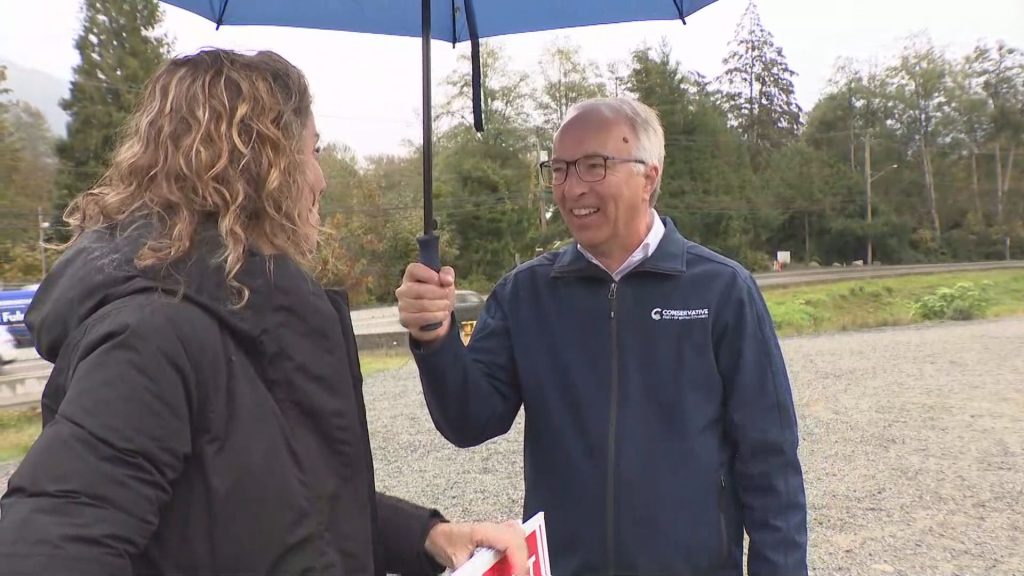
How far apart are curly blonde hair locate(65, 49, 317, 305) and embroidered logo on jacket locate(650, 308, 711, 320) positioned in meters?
0.88

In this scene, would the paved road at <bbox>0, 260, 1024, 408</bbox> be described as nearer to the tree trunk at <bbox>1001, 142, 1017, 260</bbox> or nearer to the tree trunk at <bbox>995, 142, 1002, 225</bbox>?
the tree trunk at <bbox>1001, 142, 1017, 260</bbox>

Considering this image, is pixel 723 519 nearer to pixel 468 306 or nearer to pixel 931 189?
pixel 468 306

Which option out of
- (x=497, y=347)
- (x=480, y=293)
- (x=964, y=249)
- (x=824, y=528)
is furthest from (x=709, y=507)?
(x=964, y=249)

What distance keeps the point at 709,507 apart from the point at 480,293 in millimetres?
17859

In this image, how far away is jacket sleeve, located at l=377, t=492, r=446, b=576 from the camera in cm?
118

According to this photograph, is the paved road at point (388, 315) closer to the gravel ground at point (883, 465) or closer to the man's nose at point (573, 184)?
the gravel ground at point (883, 465)

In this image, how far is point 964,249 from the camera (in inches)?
950

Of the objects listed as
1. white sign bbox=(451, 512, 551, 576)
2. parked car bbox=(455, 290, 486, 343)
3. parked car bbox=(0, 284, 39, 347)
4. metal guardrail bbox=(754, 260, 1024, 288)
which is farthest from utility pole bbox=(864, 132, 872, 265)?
white sign bbox=(451, 512, 551, 576)

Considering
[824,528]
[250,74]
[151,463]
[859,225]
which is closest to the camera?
[151,463]

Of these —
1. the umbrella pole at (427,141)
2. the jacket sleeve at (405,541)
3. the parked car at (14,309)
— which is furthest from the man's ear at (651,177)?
the parked car at (14,309)

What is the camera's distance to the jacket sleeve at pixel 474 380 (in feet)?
5.22

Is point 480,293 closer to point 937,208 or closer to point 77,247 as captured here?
point 937,208

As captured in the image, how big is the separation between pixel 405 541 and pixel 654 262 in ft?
2.77

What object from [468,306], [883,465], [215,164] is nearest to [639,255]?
[215,164]
